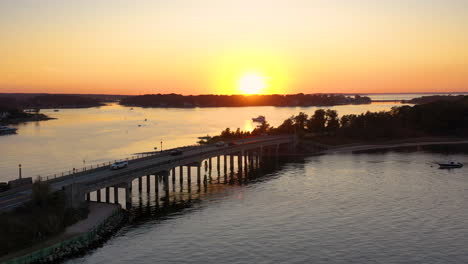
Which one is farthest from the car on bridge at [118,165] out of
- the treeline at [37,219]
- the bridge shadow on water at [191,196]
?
the treeline at [37,219]

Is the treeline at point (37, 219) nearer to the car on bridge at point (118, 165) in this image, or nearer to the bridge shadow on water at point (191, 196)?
the bridge shadow on water at point (191, 196)

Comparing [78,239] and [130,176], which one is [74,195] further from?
[130,176]

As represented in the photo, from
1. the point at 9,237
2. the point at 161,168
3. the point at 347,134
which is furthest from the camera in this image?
the point at 347,134

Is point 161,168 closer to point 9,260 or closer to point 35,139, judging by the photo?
point 9,260

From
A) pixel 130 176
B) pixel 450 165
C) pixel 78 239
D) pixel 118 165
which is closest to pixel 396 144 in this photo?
pixel 450 165

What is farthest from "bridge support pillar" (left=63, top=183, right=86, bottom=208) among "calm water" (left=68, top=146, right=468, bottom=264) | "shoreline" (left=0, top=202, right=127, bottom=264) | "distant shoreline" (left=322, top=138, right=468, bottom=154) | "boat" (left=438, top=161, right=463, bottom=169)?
"distant shoreline" (left=322, top=138, right=468, bottom=154)

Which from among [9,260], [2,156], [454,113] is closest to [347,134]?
[454,113]

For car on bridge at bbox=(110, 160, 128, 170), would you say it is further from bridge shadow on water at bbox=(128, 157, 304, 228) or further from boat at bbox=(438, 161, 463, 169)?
boat at bbox=(438, 161, 463, 169)
